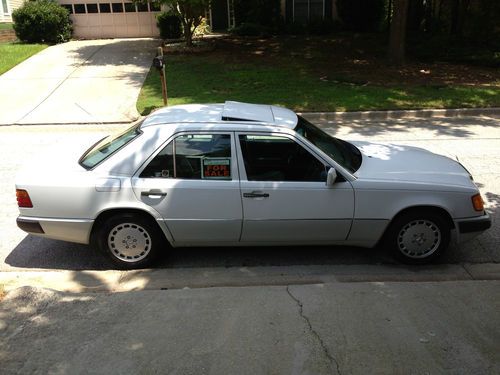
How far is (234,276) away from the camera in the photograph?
4.93m

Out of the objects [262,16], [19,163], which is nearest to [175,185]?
[19,163]

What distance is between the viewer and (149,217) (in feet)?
16.0

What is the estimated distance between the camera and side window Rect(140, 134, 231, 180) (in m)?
4.78

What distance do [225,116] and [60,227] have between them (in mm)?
1925

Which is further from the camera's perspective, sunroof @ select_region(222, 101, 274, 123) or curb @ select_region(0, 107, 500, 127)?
curb @ select_region(0, 107, 500, 127)

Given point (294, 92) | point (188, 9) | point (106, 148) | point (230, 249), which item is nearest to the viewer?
point (106, 148)

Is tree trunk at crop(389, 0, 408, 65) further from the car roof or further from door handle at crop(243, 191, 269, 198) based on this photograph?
door handle at crop(243, 191, 269, 198)

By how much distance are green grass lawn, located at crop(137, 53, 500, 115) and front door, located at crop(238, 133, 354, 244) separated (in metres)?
7.07

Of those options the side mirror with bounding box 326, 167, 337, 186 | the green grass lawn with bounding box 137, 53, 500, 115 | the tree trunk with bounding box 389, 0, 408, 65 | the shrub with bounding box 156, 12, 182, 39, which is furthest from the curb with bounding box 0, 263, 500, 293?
the shrub with bounding box 156, 12, 182, 39

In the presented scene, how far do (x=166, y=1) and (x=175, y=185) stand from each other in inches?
554

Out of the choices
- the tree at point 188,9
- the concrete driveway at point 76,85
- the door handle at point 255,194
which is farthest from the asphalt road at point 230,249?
the tree at point 188,9

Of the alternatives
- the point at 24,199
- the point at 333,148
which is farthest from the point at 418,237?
the point at 24,199

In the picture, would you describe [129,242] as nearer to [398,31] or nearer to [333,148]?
[333,148]

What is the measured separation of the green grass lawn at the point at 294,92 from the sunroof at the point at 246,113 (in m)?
6.42
